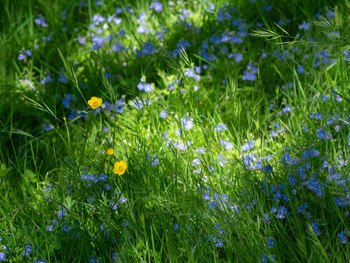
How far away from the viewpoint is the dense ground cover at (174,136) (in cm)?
205

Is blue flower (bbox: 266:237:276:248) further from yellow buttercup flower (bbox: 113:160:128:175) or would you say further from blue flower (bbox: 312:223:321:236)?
yellow buttercup flower (bbox: 113:160:128:175)

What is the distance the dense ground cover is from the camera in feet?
6.74

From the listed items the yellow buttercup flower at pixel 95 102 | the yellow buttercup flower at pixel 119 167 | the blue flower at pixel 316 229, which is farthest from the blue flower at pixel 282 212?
the yellow buttercup flower at pixel 95 102

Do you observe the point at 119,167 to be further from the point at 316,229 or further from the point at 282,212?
the point at 316,229

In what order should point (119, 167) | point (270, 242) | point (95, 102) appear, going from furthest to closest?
point (95, 102) < point (119, 167) < point (270, 242)

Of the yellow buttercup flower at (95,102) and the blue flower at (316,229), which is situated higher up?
the yellow buttercup flower at (95,102)

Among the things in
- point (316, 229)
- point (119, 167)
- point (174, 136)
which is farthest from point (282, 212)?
point (174, 136)

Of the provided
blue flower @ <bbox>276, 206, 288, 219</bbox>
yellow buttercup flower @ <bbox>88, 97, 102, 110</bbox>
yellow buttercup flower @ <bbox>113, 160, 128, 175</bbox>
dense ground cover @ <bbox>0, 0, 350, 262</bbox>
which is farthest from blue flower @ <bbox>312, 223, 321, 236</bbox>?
yellow buttercup flower @ <bbox>88, 97, 102, 110</bbox>

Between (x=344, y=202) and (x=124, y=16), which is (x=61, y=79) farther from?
(x=344, y=202)

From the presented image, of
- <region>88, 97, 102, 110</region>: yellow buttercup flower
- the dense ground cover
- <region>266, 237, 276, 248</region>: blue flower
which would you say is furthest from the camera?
<region>88, 97, 102, 110</region>: yellow buttercup flower

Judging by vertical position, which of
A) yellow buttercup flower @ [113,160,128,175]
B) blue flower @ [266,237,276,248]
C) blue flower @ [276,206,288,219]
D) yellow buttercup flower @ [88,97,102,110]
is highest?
yellow buttercup flower @ [88,97,102,110]

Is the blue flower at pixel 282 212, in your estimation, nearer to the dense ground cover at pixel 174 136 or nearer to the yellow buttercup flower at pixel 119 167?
the dense ground cover at pixel 174 136

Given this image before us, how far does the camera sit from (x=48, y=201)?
92.5 inches

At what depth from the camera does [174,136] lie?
113 inches
